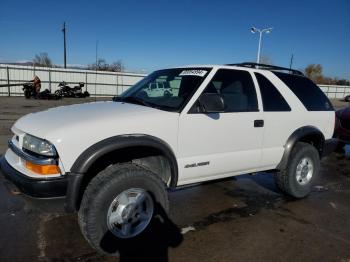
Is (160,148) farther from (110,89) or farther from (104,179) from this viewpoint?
(110,89)

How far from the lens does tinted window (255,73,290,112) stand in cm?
448

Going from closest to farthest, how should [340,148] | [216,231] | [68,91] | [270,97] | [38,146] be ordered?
[38,146]
[216,231]
[270,97]
[340,148]
[68,91]

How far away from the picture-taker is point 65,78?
88.4ft

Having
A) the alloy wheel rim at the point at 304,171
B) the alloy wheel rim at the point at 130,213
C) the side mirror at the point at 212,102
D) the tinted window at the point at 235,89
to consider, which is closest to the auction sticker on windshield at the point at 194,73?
the tinted window at the point at 235,89

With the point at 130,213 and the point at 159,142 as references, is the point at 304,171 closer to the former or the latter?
the point at 159,142

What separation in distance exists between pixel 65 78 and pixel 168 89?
24716 mm

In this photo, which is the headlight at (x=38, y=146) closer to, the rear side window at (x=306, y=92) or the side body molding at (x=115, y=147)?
the side body molding at (x=115, y=147)

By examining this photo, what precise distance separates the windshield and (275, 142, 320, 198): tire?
6.42 ft

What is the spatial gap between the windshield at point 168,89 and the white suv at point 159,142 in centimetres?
2

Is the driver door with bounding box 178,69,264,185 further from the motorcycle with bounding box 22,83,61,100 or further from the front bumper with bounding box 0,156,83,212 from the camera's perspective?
the motorcycle with bounding box 22,83,61,100

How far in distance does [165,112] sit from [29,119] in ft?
4.74

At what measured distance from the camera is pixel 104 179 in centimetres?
312

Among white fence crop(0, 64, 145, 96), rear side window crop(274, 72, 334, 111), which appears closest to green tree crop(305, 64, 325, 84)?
white fence crop(0, 64, 145, 96)

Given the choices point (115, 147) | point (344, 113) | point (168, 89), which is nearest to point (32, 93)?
point (344, 113)
